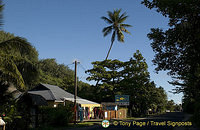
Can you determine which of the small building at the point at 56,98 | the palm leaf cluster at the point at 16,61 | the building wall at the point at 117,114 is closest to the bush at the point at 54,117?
the palm leaf cluster at the point at 16,61

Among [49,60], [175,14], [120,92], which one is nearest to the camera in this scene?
[175,14]

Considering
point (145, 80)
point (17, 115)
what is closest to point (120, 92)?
point (145, 80)

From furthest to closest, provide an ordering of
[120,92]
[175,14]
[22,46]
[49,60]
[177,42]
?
1. [49,60]
2. [120,92]
3. [22,46]
4. [177,42]
5. [175,14]

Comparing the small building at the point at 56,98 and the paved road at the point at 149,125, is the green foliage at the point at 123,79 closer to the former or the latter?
the small building at the point at 56,98

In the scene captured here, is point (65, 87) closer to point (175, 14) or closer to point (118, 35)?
point (118, 35)

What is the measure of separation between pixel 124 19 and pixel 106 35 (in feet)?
15.4

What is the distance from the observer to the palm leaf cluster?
13391mm

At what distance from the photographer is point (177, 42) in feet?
38.2

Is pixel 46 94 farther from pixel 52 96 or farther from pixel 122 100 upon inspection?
pixel 122 100

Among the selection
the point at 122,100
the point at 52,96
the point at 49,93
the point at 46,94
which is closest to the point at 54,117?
the point at 52,96

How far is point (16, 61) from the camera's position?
15211mm

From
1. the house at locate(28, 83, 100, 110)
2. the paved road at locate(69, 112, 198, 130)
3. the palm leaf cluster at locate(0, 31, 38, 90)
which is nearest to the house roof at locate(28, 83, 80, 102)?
the house at locate(28, 83, 100, 110)

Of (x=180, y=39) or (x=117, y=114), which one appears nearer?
(x=180, y=39)

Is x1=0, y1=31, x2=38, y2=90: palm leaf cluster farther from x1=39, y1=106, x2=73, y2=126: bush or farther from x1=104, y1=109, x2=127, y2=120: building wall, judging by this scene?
x1=104, y1=109, x2=127, y2=120: building wall
